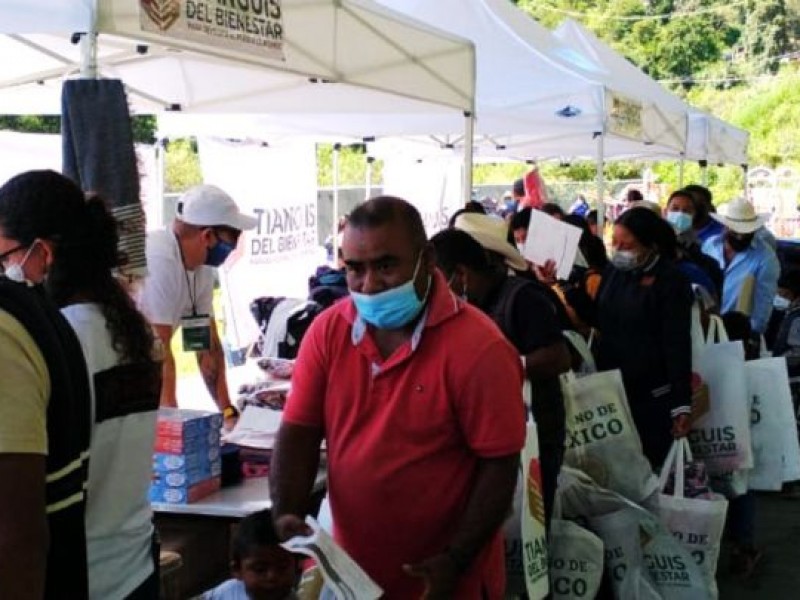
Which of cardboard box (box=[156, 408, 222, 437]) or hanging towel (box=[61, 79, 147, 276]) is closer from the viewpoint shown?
hanging towel (box=[61, 79, 147, 276])

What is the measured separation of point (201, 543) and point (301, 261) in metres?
6.63

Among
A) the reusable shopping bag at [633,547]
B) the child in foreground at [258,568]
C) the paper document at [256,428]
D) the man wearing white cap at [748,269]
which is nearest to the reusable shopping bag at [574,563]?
the reusable shopping bag at [633,547]

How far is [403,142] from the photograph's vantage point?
43.3 ft

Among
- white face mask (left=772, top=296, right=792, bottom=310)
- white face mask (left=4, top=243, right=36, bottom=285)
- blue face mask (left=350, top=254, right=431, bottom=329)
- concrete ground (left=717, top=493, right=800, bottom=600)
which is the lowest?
concrete ground (left=717, top=493, right=800, bottom=600)

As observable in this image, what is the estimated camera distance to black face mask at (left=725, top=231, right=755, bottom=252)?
6.82 meters

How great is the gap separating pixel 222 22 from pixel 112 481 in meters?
2.10

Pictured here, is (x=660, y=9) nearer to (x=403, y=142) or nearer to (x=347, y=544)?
(x=403, y=142)

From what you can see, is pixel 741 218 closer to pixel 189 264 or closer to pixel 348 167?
pixel 189 264

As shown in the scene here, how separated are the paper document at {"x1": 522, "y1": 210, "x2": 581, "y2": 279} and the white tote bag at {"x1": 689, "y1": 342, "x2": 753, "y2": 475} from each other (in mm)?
820

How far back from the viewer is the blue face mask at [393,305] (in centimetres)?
210

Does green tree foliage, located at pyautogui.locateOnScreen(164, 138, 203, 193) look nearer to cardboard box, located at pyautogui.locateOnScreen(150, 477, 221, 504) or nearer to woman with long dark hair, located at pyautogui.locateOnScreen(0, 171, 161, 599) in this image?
cardboard box, located at pyautogui.locateOnScreen(150, 477, 221, 504)

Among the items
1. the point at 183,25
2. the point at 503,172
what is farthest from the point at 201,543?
the point at 503,172

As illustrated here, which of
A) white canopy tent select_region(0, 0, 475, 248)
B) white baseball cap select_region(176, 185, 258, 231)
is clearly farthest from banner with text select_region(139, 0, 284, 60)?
white baseball cap select_region(176, 185, 258, 231)

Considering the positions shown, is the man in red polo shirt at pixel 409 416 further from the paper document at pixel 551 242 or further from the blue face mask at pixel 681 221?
the blue face mask at pixel 681 221
